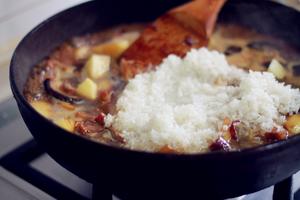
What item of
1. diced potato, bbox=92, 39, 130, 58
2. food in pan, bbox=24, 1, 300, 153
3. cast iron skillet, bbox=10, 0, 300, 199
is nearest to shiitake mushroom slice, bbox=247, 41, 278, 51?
food in pan, bbox=24, 1, 300, 153

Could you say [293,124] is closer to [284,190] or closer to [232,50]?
[284,190]

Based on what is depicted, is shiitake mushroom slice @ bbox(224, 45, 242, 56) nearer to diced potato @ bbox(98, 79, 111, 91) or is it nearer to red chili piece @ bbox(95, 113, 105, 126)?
diced potato @ bbox(98, 79, 111, 91)

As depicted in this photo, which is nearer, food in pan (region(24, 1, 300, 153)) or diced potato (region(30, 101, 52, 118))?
food in pan (region(24, 1, 300, 153))

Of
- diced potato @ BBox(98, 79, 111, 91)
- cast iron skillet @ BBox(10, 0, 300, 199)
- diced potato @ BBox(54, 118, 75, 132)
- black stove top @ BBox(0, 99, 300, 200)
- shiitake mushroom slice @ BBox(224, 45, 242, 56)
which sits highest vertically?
cast iron skillet @ BBox(10, 0, 300, 199)

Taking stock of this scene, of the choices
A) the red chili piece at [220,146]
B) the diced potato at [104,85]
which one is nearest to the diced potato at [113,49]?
the diced potato at [104,85]

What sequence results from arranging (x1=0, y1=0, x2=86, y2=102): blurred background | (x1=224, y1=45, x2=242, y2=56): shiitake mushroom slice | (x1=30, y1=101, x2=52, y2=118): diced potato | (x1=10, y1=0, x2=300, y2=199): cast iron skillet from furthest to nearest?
(x1=0, y1=0, x2=86, y2=102): blurred background → (x1=224, y1=45, x2=242, y2=56): shiitake mushroom slice → (x1=30, y1=101, x2=52, y2=118): diced potato → (x1=10, y1=0, x2=300, y2=199): cast iron skillet

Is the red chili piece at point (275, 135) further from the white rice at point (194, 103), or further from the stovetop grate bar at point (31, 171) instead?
the stovetop grate bar at point (31, 171)
